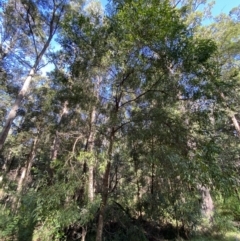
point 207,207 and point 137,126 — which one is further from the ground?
point 137,126

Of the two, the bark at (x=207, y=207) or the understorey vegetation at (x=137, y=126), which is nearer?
the understorey vegetation at (x=137, y=126)

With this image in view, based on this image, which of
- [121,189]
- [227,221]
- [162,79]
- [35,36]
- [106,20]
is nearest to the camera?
[162,79]

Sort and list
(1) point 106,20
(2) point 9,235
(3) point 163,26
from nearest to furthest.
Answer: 1. (3) point 163,26
2. (1) point 106,20
3. (2) point 9,235

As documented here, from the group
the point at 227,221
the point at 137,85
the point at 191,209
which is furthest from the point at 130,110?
the point at 227,221

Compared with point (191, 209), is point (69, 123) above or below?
above

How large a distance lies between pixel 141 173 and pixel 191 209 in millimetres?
2138

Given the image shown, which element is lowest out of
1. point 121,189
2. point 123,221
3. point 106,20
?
point 123,221

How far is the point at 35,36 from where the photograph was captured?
9.73 metres

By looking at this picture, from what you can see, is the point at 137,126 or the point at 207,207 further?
the point at 207,207

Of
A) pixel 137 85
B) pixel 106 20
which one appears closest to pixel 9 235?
pixel 137 85

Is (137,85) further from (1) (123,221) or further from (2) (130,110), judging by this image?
(1) (123,221)

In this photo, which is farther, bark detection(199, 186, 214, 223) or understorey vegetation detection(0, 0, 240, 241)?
bark detection(199, 186, 214, 223)

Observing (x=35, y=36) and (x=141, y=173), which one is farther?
(x=35, y=36)

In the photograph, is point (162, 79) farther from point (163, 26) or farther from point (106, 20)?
point (106, 20)
